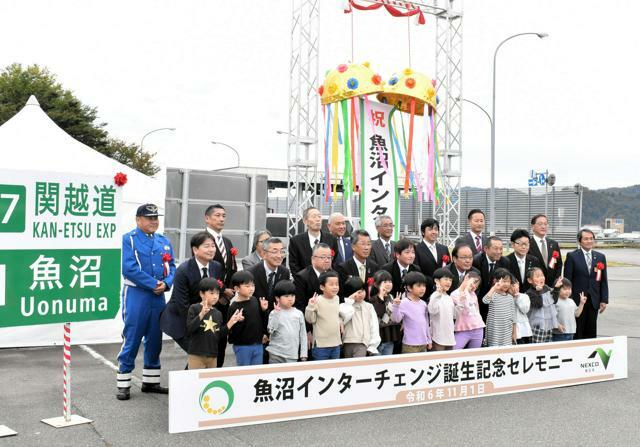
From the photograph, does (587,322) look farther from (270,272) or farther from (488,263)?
(270,272)

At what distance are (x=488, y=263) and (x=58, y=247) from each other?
4.14 meters

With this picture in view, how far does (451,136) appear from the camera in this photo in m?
15.0

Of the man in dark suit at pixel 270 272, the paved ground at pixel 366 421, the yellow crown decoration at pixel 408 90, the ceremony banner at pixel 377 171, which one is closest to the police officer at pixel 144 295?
the paved ground at pixel 366 421

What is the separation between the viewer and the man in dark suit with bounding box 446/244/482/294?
6336 millimetres

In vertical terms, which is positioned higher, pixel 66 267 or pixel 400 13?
pixel 400 13

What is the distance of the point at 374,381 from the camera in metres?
5.29

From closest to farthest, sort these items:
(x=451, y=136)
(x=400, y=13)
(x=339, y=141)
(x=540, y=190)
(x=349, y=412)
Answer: (x=349, y=412)
(x=339, y=141)
(x=400, y=13)
(x=451, y=136)
(x=540, y=190)

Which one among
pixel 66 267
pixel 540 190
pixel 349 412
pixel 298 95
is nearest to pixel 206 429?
pixel 349 412

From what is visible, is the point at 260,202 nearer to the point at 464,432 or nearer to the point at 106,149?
the point at 464,432

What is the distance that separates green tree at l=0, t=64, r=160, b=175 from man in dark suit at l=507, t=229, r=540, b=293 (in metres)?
27.3

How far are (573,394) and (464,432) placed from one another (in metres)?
1.72

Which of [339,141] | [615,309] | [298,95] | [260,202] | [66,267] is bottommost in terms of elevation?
[615,309]

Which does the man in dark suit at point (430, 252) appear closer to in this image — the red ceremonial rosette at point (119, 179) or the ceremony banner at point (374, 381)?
the ceremony banner at point (374, 381)

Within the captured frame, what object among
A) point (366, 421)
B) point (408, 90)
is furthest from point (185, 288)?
point (408, 90)
